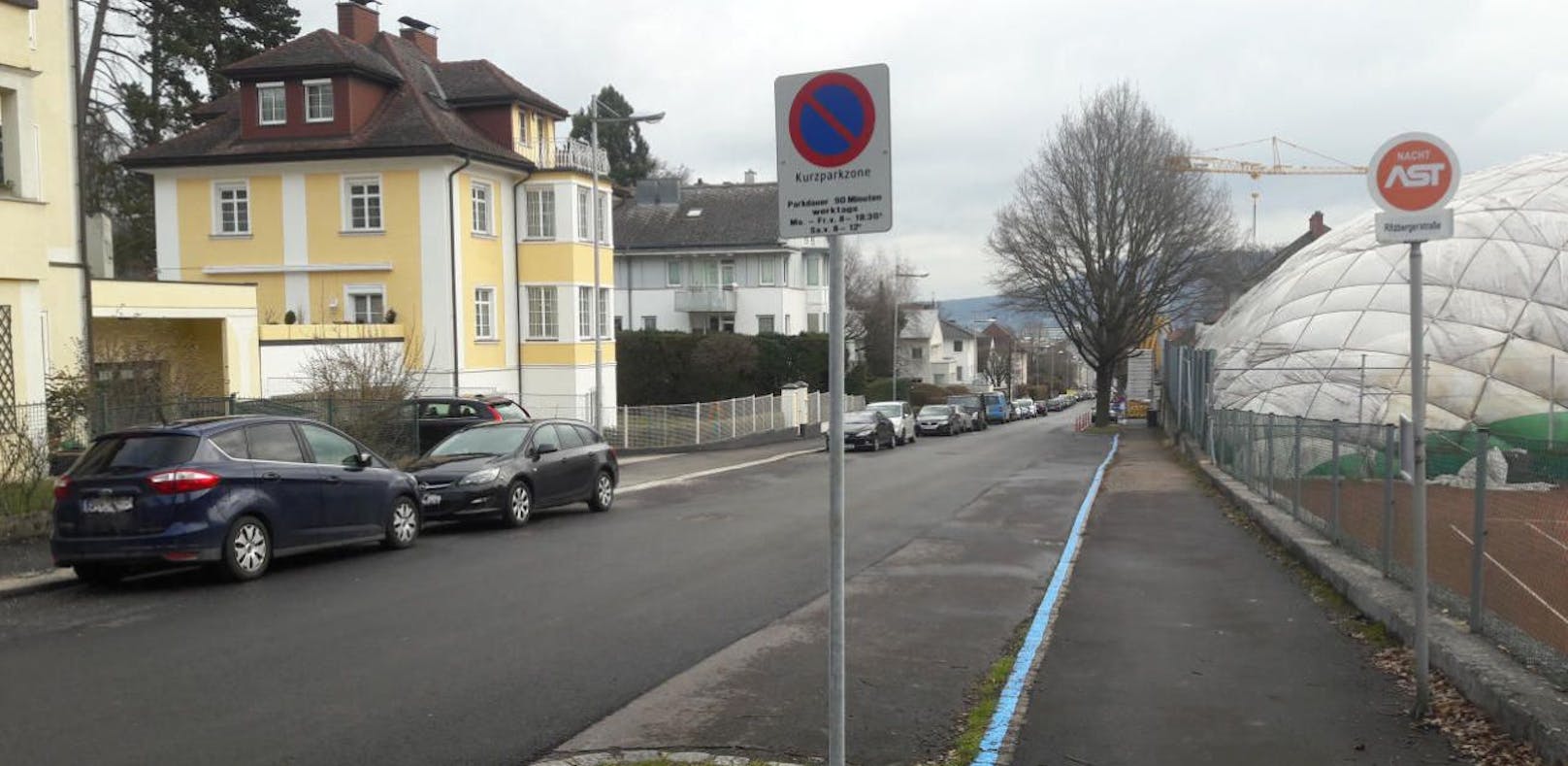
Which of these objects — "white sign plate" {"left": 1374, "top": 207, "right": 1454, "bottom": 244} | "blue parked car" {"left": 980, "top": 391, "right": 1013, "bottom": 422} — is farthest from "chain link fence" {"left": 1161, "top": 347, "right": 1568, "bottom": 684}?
"blue parked car" {"left": 980, "top": 391, "right": 1013, "bottom": 422}

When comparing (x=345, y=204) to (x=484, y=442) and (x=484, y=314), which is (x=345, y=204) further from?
(x=484, y=442)

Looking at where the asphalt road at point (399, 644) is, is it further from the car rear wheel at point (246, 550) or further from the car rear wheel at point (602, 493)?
the car rear wheel at point (602, 493)

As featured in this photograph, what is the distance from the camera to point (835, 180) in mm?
4461

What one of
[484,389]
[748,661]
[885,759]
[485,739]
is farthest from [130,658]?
[484,389]

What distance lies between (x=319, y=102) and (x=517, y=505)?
24.0 meters

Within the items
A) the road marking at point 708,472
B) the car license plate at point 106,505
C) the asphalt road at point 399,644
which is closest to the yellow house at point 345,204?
the road marking at point 708,472

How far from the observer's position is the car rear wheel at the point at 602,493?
695 inches

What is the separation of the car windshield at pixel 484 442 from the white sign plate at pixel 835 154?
12076 mm

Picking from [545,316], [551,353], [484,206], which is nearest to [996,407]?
[551,353]

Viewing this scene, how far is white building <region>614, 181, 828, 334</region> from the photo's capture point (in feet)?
208

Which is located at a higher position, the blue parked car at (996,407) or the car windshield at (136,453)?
the car windshield at (136,453)

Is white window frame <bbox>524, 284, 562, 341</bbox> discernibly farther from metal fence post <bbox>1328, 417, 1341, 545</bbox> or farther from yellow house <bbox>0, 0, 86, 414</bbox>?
metal fence post <bbox>1328, 417, 1341, 545</bbox>

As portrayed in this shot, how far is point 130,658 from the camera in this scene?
794cm

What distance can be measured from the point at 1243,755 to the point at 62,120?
18.1m
